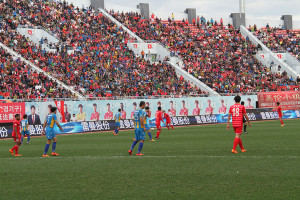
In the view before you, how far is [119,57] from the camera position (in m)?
51.8

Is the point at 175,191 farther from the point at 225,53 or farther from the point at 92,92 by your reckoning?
the point at 225,53

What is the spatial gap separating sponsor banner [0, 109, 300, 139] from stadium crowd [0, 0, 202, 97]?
617 cm

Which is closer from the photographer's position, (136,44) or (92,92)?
(92,92)

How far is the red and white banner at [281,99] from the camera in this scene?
2035 inches

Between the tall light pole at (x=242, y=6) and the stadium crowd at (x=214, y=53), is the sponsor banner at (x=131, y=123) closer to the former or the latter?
the stadium crowd at (x=214, y=53)

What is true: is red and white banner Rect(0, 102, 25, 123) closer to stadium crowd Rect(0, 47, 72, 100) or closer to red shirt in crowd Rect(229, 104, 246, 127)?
stadium crowd Rect(0, 47, 72, 100)

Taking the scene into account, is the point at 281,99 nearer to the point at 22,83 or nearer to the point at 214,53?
the point at 214,53

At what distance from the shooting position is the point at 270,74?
58.8 m

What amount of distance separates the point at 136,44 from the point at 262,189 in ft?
156

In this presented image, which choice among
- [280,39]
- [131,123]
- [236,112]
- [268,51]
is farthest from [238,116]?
[280,39]

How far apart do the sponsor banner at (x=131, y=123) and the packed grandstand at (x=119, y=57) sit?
5.62 m

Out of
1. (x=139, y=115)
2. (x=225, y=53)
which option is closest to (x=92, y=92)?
(x=225, y=53)

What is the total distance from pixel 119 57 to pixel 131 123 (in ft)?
45.7

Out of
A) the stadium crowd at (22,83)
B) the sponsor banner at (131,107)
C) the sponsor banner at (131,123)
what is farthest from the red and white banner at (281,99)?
the stadium crowd at (22,83)
